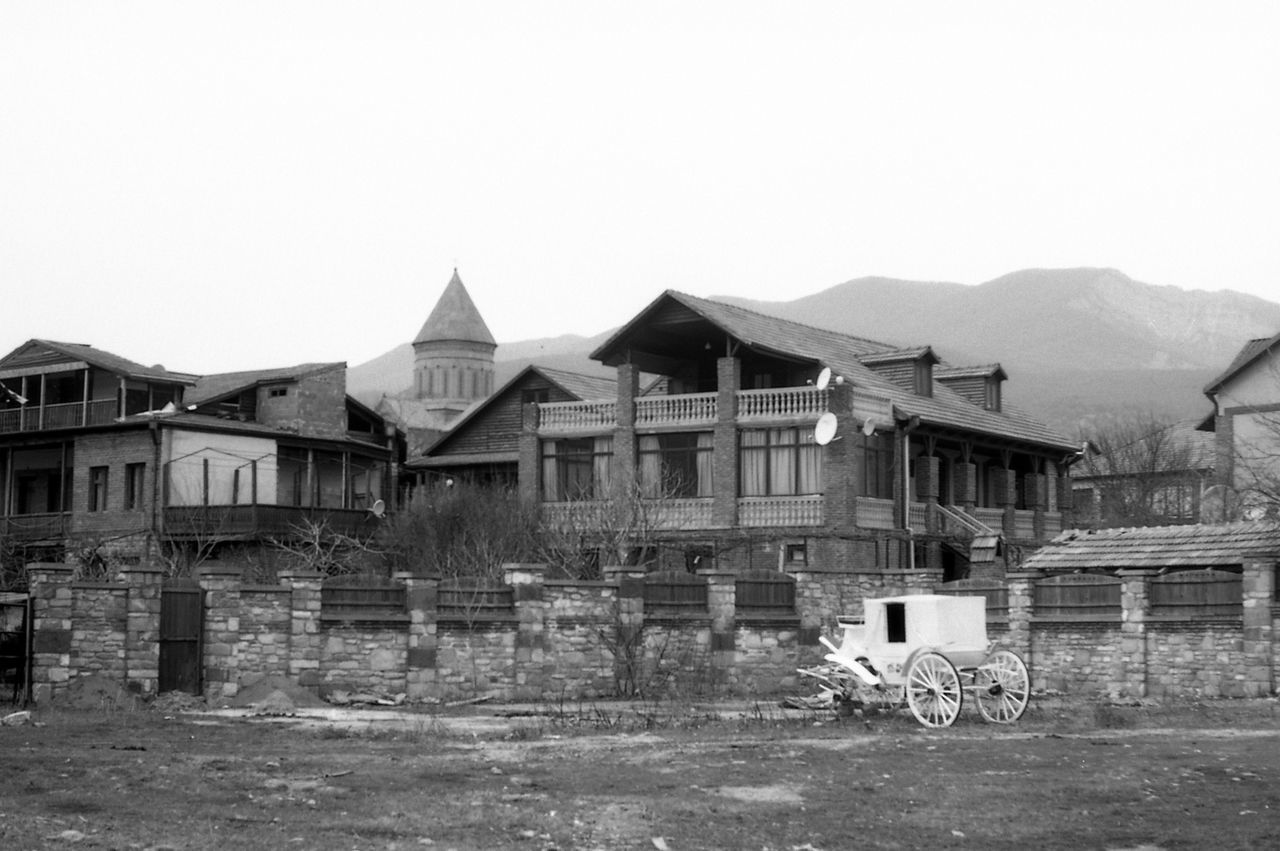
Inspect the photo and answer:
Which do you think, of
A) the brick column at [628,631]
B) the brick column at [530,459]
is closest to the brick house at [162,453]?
the brick column at [530,459]

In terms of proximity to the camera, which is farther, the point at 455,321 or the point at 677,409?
the point at 455,321

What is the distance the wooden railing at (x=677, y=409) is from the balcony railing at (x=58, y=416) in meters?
17.4

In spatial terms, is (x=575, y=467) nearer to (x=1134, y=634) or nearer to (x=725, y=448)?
(x=725, y=448)

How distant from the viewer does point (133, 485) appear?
52.6 metres

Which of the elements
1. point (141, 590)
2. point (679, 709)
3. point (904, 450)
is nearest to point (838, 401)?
point (904, 450)

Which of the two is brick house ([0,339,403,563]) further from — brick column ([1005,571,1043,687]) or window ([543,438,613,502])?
brick column ([1005,571,1043,687])

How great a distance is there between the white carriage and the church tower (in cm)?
7983

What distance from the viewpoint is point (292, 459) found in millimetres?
55688

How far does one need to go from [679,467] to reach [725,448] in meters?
1.76

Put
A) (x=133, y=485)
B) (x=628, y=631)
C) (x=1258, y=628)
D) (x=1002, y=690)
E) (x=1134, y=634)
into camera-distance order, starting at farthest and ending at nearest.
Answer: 1. (x=133, y=485)
2. (x=628, y=631)
3. (x=1134, y=634)
4. (x=1258, y=628)
5. (x=1002, y=690)

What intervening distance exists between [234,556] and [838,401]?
1890 centimetres

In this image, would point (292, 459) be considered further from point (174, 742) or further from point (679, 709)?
point (174, 742)

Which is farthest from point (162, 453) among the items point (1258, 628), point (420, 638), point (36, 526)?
point (1258, 628)

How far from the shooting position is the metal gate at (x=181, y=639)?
29.5m
